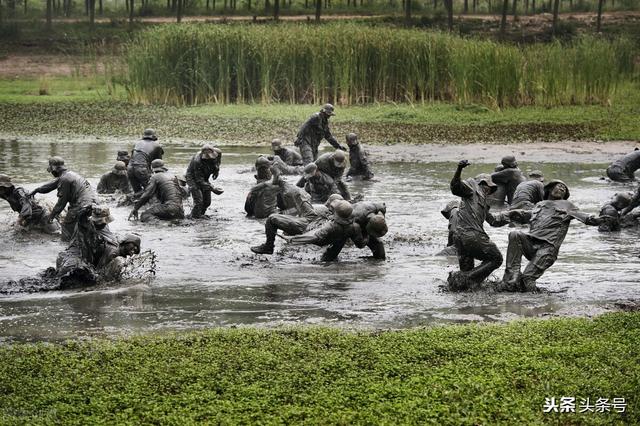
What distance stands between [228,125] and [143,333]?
21.5m

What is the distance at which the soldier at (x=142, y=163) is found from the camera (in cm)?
2120

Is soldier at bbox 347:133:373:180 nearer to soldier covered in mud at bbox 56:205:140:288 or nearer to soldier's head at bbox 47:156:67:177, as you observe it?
soldier's head at bbox 47:156:67:177

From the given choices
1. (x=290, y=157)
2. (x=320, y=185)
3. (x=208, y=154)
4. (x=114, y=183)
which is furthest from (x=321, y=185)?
(x=114, y=183)

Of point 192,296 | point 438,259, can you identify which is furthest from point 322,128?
point 192,296

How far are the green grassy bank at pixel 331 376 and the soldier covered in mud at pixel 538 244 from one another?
1.87 meters

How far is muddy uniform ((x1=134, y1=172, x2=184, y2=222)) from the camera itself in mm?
19250

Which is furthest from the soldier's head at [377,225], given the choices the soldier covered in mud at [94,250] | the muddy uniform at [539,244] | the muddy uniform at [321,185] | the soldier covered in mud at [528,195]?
the muddy uniform at [321,185]

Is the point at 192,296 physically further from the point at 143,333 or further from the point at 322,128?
the point at 322,128

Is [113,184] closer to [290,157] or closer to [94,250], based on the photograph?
[290,157]

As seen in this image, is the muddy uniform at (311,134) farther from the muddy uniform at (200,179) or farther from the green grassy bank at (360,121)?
the green grassy bank at (360,121)

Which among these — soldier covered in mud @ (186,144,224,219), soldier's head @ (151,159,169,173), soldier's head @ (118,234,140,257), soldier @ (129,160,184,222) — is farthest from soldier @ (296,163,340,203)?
soldier's head @ (118,234,140,257)

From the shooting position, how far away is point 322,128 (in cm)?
2431

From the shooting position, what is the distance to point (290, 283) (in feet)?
47.8

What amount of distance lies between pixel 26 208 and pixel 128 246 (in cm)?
378
